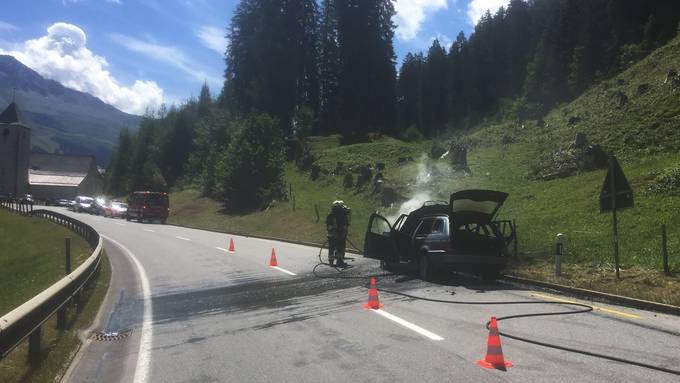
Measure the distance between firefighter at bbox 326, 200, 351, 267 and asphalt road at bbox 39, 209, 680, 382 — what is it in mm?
3028

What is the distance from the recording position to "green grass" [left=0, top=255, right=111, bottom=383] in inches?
241

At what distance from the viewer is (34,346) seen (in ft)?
22.2

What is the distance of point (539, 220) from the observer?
63.8ft

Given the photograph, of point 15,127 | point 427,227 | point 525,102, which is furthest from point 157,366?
point 15,127

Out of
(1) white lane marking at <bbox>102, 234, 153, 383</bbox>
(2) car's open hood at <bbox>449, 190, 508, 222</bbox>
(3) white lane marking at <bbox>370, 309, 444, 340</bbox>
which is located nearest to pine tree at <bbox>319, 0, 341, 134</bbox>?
(2) car's open hood at <bbox>449, 190, 508, 222</bbox>

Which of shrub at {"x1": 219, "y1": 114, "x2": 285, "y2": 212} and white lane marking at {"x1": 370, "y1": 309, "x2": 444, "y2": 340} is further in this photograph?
shrub at {"x1": 219, "y1": 114, "x2": 285, "y2": 212}

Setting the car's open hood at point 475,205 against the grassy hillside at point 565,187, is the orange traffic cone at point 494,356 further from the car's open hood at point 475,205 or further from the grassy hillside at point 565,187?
the car's open hood at point 475,205

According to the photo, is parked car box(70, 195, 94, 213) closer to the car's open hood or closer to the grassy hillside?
the grassy hillside

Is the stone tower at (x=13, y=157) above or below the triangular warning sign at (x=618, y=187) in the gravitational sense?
above

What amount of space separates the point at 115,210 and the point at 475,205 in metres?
46.9

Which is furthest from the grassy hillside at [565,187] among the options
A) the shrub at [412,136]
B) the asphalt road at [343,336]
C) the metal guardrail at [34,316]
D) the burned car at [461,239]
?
the shrub at [412,136]

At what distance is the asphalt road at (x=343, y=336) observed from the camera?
19.6 feet

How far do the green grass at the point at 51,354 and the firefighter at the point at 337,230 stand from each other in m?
7.49

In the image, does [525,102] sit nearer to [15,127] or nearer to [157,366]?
[157,366]
